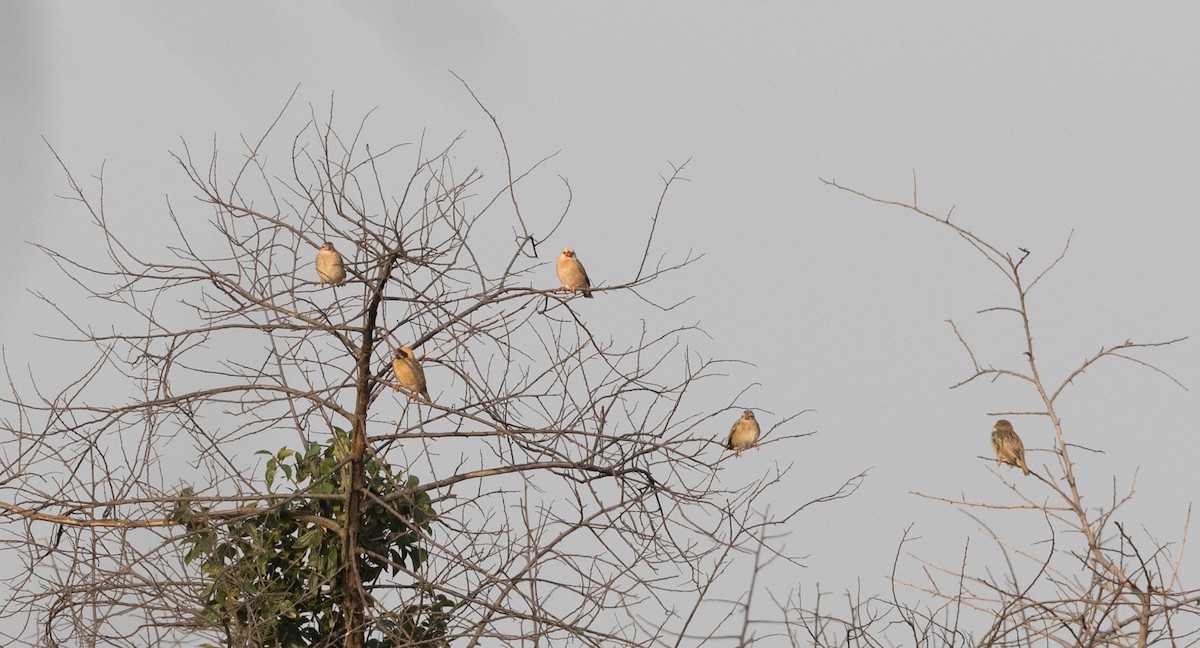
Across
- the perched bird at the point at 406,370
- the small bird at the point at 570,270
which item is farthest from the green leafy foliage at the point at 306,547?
the small bird at the point at 570,270

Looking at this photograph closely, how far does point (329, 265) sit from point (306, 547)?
60.6 inches

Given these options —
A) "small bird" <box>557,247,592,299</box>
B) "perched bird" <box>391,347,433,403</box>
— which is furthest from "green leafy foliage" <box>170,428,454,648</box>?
"small bird" <box>557,247,592,299</box>

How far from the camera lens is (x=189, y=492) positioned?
19.0ft

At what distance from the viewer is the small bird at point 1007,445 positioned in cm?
712

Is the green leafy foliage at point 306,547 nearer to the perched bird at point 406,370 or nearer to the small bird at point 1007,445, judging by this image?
the perched bird at point 406,370

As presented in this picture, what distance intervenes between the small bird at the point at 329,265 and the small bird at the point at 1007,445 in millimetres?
3602

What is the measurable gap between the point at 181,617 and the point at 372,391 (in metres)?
1.29

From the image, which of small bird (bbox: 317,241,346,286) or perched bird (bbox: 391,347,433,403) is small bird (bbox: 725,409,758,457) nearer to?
small bird (bbox: 317,241,346,286)

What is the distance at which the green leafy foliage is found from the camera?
562cm

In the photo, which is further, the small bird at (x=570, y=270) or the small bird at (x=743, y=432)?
the small bird at (x=743, y=432)

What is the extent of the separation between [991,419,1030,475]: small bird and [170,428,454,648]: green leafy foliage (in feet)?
10.5

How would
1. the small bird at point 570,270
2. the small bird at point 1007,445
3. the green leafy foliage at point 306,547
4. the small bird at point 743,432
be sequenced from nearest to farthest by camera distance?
1. the green leafy foliage at point 306,547
2. the small bird at point 1007,445
3. the small bird at point 570,270
4. the small bird at point 743,432

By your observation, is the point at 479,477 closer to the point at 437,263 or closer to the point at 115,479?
the point at 437,263

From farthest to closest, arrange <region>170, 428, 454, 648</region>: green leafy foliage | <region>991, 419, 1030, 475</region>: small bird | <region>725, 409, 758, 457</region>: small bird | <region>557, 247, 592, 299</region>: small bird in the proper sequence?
<region>725, 409, 758, 457</region>: small bird < <region>557, 247, 592, 299</region>: small bird < <region>991, 419, 1030, 475</region>: small bird < <region>170, 428, 454, 648</region>: green leafy foliage
